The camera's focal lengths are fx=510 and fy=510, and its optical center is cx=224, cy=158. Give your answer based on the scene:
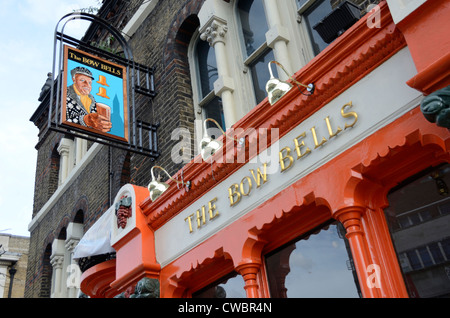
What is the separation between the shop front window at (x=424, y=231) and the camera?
14.4 feet

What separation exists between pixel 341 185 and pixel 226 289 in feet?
8.27

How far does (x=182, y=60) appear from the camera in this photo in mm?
9352

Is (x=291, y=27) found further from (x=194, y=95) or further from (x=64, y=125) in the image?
(x=64, y=125)

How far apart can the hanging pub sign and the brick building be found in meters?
0.82

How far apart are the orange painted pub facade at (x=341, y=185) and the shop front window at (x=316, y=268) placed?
12 mm

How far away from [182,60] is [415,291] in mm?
6197

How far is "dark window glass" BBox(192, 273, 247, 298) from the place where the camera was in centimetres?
641

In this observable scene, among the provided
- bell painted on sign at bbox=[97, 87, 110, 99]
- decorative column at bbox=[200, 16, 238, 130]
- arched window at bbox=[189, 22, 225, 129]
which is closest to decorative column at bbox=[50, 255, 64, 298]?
bell painted on sign at bbox=[97, 87, 110, 99]

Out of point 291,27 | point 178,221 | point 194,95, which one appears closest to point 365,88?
point 291,27

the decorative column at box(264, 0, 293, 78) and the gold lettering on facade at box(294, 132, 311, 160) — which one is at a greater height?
the decorative column at box(264, 0, 293, 78)

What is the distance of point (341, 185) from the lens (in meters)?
4.82

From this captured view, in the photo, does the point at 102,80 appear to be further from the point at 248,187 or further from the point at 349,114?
the point at 349,114

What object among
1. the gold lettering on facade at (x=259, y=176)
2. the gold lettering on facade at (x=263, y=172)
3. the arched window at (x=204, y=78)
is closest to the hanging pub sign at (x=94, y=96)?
the arched window at (x=204, y=78)

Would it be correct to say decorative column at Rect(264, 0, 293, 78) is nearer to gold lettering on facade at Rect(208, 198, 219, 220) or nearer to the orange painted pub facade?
the orange painted pub facade
